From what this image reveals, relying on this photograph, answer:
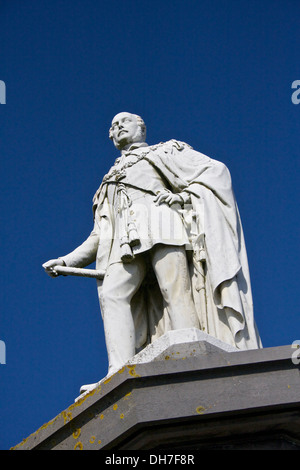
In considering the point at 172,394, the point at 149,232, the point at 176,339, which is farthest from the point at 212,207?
the point at 172,394

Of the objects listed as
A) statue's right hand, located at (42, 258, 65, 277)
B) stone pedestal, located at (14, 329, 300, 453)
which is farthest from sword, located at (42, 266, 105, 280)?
stone pedestal, located at (14, 329, 300, 453)

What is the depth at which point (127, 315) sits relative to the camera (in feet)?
25.6

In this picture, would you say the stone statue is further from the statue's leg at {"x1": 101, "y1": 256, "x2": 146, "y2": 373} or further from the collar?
the collar

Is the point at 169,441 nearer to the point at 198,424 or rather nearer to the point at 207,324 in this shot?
the point at 198,424

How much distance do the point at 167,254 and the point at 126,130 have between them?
7.67ft

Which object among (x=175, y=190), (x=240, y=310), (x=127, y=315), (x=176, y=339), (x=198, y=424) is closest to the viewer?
(x=198, y=424)

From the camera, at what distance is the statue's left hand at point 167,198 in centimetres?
831

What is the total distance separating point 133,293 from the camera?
7.97 m

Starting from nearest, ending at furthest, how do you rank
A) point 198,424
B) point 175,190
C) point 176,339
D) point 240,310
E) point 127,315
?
point 198,424 → point 176,339 → point 240,310 → point 127,315 → point 175,190

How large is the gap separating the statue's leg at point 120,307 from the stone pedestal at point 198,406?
1619 millimetres

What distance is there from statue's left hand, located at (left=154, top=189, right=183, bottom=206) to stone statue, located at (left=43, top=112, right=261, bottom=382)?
11mm

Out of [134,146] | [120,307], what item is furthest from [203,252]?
[134,146]

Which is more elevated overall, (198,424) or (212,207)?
(212,207)

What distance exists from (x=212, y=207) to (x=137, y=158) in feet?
4.73
